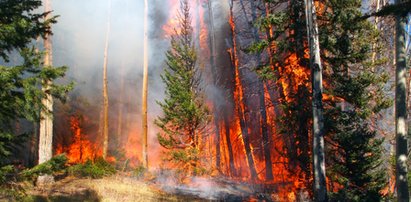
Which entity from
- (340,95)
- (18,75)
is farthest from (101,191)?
(340,95)

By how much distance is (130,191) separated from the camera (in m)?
15.2

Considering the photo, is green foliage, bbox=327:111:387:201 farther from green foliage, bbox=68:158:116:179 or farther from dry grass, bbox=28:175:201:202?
green foliage, bbox=68:158:116:179

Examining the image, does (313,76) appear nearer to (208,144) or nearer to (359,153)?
(359,153)

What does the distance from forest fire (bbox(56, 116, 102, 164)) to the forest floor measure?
37.3ft

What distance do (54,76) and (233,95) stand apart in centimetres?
2254

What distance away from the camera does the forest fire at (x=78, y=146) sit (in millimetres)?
28281

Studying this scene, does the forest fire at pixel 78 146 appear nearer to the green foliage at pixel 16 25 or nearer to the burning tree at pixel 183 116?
the burning tree at pixel 183 116

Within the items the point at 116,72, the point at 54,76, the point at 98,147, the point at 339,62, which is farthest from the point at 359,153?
the point at 116,72

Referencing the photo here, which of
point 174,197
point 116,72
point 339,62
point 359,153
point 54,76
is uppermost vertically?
point 116,72

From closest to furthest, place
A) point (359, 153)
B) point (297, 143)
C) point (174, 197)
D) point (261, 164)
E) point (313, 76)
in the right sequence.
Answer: point (313, 76) < point (359, 153) < point (297, 143) < point (174, 197) < point (261, 164)

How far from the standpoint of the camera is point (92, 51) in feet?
112

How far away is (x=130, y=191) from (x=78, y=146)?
51.9 ft

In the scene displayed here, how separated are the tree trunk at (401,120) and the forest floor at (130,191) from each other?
26.1 feet

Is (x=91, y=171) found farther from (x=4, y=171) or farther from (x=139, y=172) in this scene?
(x=4, y=171)
